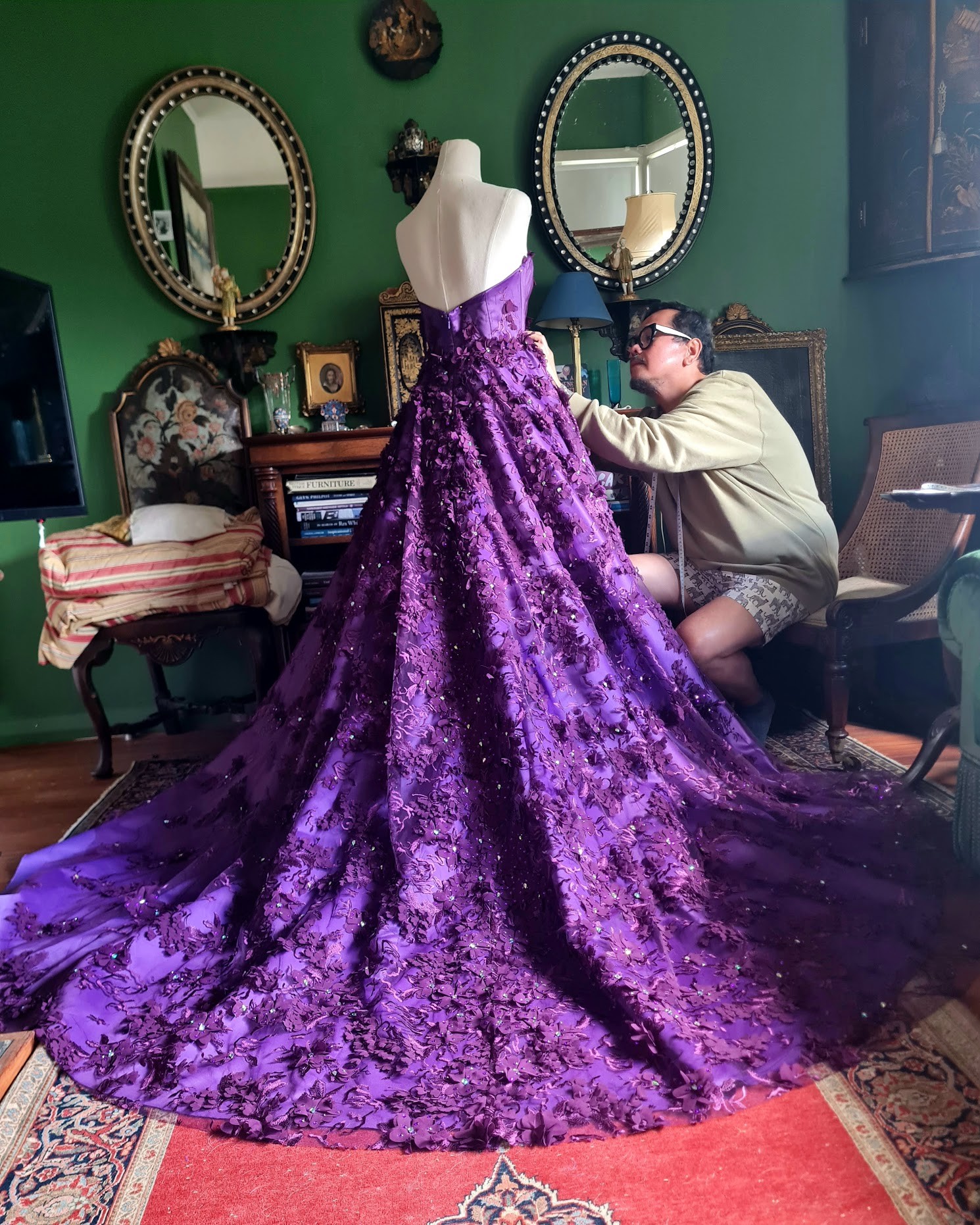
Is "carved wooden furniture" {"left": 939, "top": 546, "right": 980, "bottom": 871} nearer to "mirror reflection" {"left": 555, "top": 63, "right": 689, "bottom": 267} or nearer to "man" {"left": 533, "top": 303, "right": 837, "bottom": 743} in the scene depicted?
"man" {"left": 533, "top": 303, "right": 837, "bottom": 743}

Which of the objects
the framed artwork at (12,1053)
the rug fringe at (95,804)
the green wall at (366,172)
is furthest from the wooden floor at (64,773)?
the framed artwork at (12,1053)

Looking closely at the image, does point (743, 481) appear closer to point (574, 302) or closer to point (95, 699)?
point (574, 302)

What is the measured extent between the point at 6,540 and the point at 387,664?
2.40 meters

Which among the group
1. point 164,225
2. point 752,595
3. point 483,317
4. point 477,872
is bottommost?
point 477,872

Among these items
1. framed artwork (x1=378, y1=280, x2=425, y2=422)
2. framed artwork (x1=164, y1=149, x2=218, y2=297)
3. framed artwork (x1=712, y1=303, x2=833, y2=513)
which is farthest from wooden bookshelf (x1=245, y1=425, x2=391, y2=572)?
framed artwork (x1=712, y1=303, x2=833, y2=513)

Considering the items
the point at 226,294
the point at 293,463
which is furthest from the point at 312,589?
the point at 226,294

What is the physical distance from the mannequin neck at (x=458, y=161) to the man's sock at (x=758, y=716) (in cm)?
158

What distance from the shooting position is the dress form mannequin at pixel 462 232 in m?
2.03

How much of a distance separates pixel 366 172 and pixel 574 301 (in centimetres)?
98

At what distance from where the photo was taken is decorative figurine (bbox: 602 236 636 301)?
3.39 m

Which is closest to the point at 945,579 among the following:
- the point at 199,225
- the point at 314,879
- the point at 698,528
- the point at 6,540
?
the point at 698,528

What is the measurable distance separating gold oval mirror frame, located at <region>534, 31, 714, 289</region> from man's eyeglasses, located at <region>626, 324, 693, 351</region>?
95 centimetres

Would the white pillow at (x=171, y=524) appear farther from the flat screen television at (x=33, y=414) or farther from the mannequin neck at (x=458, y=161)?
the mannequin neck at (x=458, y=161)

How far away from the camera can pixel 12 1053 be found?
1.44 m
